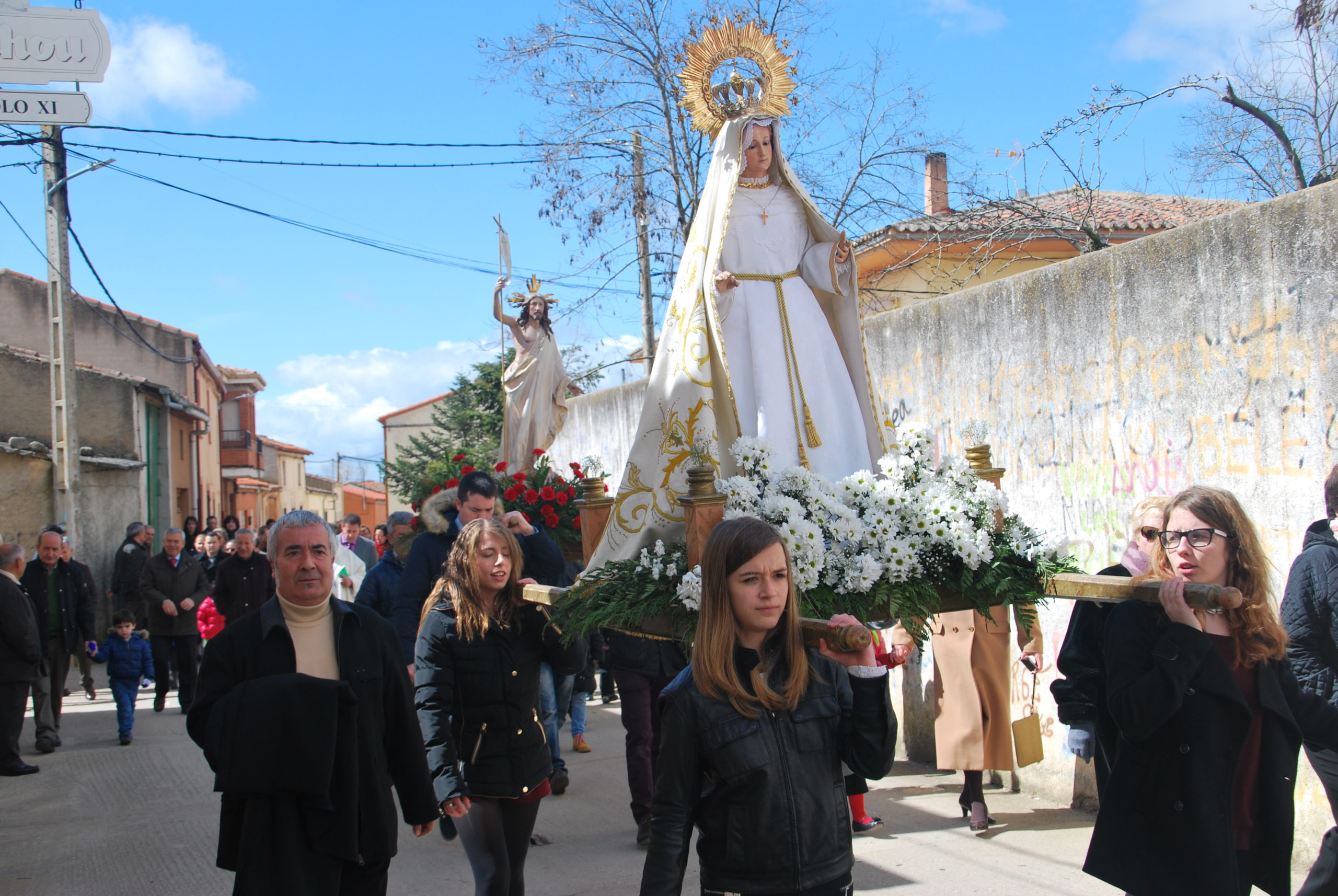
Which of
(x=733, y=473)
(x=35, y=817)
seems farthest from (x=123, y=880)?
(x=733, y=473)

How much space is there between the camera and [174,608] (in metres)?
10.6

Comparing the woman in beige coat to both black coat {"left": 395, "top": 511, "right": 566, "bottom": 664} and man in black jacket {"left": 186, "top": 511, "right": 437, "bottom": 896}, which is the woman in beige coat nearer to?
black coat {"left": 395, "top": 511, "right": 566, "bottom": 664}

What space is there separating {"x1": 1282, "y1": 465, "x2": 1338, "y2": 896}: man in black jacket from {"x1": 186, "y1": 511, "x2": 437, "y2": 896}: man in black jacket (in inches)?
119

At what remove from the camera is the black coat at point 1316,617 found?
3754 mm

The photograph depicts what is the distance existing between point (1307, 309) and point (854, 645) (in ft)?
11.9

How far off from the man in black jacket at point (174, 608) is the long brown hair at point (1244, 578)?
993 cm

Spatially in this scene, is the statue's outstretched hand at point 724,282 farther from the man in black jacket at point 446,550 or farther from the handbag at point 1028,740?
the handbag at point 1028,740

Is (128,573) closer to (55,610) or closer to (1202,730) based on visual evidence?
(55,610)

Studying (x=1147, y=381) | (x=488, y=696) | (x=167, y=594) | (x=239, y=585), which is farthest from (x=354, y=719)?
(x=167, y=594)

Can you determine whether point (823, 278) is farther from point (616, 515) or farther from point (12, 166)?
point (12, 166)

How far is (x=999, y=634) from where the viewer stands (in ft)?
20.7

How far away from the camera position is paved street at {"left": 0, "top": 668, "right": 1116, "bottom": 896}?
5.37m

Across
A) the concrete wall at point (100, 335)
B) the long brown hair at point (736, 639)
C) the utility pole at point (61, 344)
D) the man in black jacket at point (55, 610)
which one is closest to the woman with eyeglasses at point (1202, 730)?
the long brown hair at point (736, 639)

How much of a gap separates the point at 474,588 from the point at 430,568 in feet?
4.96
